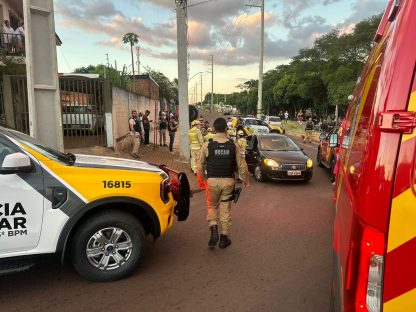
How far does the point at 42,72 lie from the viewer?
7020 millimetres

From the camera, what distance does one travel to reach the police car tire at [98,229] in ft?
12.6

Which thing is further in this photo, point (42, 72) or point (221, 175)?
point (42, 72)

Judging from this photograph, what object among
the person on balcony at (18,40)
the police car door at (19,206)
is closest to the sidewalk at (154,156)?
the police car door at (19,206)

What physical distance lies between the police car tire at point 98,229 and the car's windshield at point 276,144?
704cm

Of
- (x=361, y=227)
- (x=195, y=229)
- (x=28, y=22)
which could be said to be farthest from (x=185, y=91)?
(x=361, y=227)

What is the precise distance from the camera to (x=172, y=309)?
354 cm

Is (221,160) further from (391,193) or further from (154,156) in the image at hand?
(154,156)

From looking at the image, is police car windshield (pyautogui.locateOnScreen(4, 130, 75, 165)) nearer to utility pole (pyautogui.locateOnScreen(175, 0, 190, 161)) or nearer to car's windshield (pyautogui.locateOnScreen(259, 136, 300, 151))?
car's windshield (pyautogui.locateOnScreen(259, 136, 300, 151))

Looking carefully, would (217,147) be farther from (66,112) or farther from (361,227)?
(66,112)

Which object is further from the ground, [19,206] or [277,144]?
[19,206]

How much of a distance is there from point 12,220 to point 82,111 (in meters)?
9.40

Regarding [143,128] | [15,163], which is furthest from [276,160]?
[143,128]

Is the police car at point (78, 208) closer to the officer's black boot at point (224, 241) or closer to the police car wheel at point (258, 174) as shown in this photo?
the officer's black boot at point (224, 241)

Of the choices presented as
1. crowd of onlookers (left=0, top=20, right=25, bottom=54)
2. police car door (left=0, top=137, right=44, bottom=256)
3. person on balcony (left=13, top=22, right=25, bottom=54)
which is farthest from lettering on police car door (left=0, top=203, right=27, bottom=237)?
person on balcony (left=13, top=22, right=25, bottom=54)
